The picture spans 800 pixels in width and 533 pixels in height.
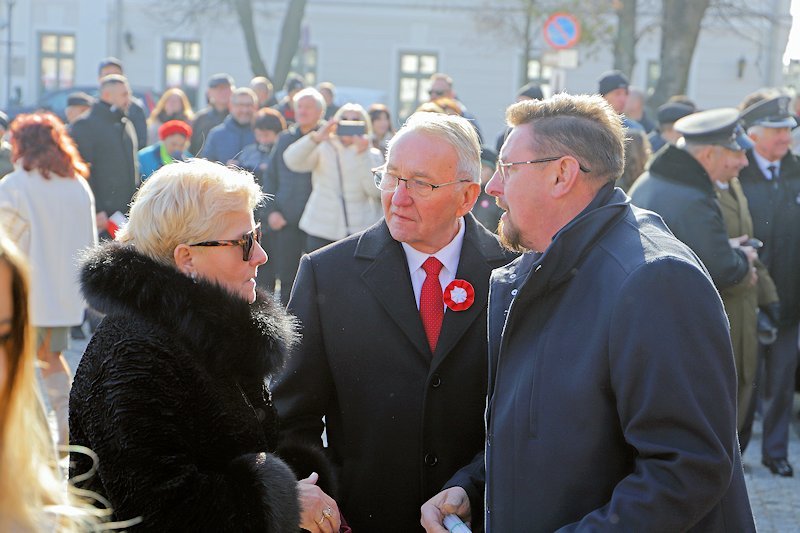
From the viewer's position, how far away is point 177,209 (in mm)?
2854

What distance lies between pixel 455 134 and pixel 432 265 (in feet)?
1.41

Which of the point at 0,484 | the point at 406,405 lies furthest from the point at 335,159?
the point at 0,484

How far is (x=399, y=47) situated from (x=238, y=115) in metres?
25.8

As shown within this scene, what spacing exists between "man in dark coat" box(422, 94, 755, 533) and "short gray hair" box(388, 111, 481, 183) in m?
0.65

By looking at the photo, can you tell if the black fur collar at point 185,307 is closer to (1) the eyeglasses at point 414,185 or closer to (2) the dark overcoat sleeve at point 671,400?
(1) the eyeglasses at point 414,185

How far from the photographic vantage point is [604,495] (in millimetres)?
2520

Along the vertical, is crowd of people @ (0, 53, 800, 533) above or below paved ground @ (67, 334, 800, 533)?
above

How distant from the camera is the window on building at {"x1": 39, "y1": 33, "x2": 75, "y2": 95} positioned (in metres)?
37.3

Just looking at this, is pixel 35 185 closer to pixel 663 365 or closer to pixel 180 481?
pixel 180 481

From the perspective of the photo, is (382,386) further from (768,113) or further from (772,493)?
(768,113)

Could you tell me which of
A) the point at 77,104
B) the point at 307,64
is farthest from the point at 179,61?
the point at 77,104

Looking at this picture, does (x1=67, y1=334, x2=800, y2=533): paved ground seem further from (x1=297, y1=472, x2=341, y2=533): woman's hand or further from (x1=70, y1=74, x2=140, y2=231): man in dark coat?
(x1=70, y1=74, x2=140, y2=231): man in dark coat

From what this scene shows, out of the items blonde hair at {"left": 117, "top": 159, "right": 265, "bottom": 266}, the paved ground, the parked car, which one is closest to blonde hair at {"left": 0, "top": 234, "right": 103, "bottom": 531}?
blonde hair at {"left": 117, "top": 159, "right": 265, "bottom": 266}

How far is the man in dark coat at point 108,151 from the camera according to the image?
986 centimetres
